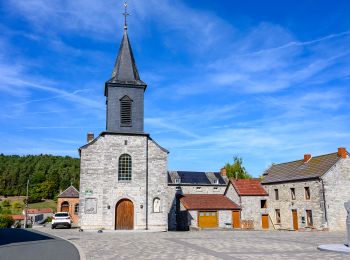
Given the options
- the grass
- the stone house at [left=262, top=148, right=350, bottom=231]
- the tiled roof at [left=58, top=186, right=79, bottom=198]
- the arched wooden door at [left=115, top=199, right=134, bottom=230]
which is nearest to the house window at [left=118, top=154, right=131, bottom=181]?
Answer: the arched wooden door at [left=115, top=199, right=134, bottom=230]

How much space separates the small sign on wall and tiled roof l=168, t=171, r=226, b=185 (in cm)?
1928

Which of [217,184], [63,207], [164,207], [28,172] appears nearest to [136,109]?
[164,207]

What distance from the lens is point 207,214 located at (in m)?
36.3

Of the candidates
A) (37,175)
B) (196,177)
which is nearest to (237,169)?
(196,177)

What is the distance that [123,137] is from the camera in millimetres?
28734

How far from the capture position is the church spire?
29.5 meters

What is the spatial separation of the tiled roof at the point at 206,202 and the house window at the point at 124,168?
33.1ft

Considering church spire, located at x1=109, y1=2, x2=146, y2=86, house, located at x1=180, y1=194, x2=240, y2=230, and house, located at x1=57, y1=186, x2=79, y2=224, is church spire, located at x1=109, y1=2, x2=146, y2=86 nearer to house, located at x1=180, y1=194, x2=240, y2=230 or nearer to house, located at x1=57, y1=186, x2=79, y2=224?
house, located at x1=180, y1=194, x2=240, y2=230

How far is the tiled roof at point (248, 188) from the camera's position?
124ft

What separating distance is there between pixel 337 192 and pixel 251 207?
9411 mm

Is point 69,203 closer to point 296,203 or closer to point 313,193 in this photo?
point 296,203

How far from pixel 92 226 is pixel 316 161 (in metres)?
21.2

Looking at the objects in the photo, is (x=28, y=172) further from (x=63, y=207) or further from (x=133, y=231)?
(x=133, y=231)

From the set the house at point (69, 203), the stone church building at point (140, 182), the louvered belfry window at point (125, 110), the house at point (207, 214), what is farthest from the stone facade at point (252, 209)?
the house at point (69, 203)
